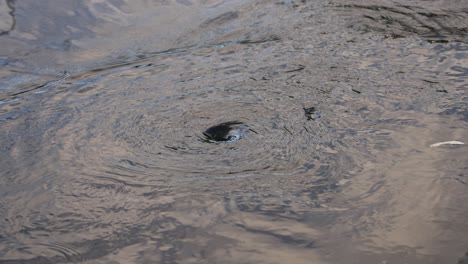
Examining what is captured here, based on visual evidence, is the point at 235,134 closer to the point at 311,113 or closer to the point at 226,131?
the point at 226,131

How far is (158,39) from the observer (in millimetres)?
3633

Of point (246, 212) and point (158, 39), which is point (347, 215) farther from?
point (158, 39)

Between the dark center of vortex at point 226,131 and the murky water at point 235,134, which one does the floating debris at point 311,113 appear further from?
the dark center of vortex at point 226,131

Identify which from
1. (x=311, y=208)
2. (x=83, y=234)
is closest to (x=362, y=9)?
(x=311, y=208)

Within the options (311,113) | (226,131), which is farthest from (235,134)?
(311,113)

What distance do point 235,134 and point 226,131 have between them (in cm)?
5

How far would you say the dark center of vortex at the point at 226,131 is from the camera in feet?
7.83

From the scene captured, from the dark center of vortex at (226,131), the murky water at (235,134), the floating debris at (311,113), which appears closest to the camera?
the murky water at (235,134)

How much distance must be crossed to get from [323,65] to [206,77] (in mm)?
576

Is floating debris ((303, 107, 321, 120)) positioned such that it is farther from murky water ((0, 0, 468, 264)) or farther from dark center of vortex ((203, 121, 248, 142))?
dark center of vortex ((203, 121, 248, 142))

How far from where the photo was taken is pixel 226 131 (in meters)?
2.44

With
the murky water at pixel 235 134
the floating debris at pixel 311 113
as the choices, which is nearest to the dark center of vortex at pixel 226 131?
the murky water at pixel 235 134

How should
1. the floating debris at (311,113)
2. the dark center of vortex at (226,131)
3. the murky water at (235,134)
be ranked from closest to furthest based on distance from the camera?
the murky water at (235,134) → the dark center of vortex at (226,131) → the floating debris at (311,113)

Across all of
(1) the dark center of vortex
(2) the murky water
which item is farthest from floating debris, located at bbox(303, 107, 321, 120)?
(1) the dark center of vortex
